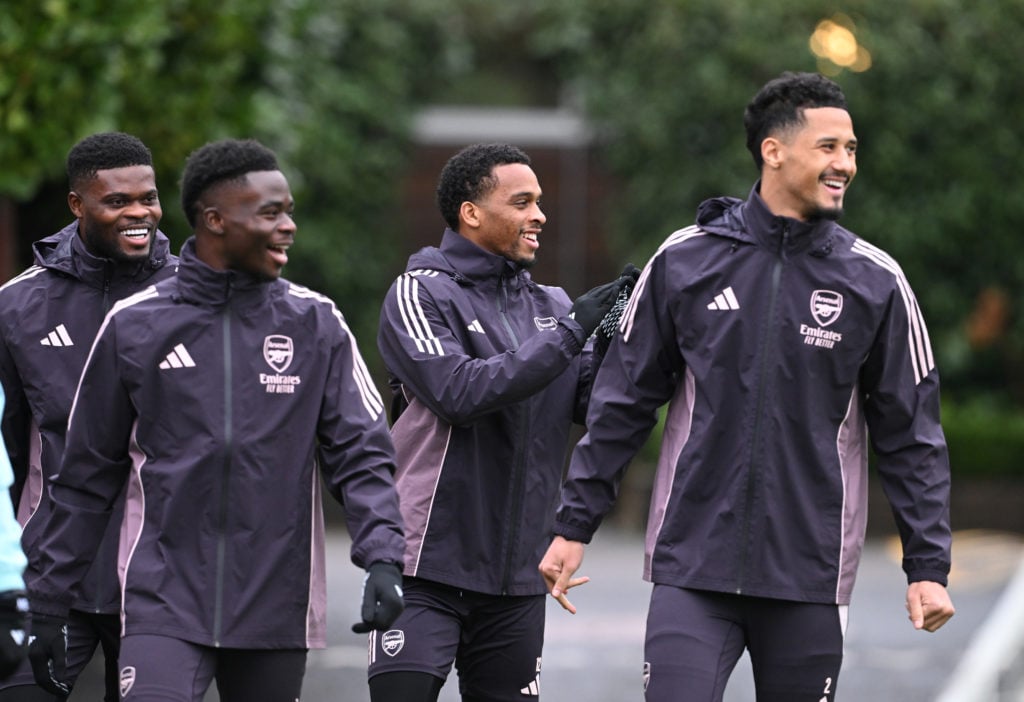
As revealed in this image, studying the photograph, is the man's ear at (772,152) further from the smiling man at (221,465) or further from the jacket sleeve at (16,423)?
the jacket sleeve at (16,423)

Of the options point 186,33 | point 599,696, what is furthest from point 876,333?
point 186,33

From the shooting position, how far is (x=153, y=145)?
12.0 metres

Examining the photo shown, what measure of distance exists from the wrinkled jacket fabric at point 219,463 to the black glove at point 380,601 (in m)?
0.08

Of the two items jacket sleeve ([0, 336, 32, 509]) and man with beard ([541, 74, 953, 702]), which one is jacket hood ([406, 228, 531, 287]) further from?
jacket sleeve ([0, 336, 32, 509])

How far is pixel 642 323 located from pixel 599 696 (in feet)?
16.0

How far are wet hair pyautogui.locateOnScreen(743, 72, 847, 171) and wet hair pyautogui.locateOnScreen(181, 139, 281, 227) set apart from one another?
1.50 metres

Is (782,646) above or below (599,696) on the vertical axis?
above

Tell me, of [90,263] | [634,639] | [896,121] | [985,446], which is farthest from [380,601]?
[896,121]

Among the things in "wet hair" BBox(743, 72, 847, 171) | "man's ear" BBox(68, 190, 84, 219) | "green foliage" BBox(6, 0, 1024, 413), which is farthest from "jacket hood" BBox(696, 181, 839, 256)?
"green foliage" BBox(6, 0, 1024, 413)

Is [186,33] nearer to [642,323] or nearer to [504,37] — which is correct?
[642,323]

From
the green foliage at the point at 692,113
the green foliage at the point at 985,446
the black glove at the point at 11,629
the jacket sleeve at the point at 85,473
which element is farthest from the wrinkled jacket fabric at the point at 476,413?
the green foliage at the point at 985,446

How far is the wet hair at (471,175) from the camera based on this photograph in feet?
23.2

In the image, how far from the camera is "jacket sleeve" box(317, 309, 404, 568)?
5.82m

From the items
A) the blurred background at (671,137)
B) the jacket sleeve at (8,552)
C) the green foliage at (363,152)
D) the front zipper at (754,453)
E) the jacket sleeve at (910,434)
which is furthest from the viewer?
the green foliage at (363,152)
